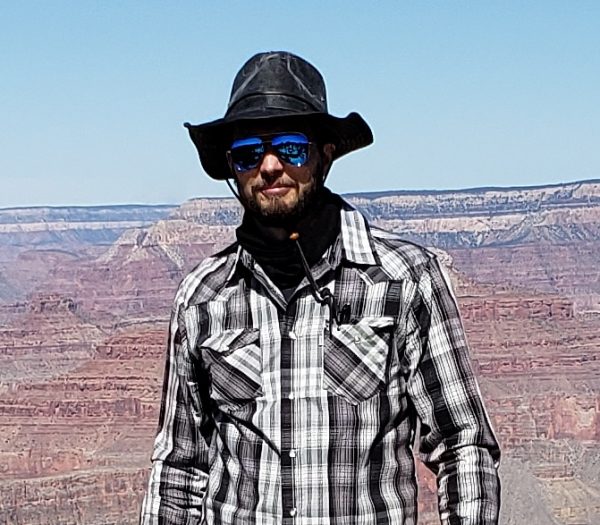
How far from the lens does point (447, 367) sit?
2.41 m

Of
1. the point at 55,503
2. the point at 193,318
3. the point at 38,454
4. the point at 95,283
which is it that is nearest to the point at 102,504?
the point at 55,503

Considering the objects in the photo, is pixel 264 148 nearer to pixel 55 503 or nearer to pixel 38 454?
pixel 55 503

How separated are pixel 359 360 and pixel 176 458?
1.63ft

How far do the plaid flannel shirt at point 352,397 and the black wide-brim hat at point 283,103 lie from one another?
0.19 meters

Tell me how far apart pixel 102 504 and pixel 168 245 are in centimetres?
5773

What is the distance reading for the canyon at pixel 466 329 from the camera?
37.9 m

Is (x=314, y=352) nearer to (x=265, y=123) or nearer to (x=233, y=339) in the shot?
(x=233, y=339)

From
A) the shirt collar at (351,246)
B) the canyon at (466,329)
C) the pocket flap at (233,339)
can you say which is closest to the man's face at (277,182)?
the shirt collar at (351,246)

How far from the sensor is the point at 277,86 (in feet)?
8.16

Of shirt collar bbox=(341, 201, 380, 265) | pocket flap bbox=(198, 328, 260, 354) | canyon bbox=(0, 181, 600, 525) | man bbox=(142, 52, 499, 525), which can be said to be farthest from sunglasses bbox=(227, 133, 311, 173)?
canyon bbox=(0, 181, 600, 525)

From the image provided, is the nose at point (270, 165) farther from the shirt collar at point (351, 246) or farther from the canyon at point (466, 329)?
the canyon at point (466, 329)

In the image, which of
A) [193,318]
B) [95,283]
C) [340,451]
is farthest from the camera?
[95,283]

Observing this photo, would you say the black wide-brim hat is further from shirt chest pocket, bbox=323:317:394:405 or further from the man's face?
shirt chest pocket, bbox=323:317:394:405

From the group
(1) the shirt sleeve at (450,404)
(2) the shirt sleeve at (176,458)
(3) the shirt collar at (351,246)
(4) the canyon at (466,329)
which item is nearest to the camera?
(1) the shirt sleeve at (450,404)
